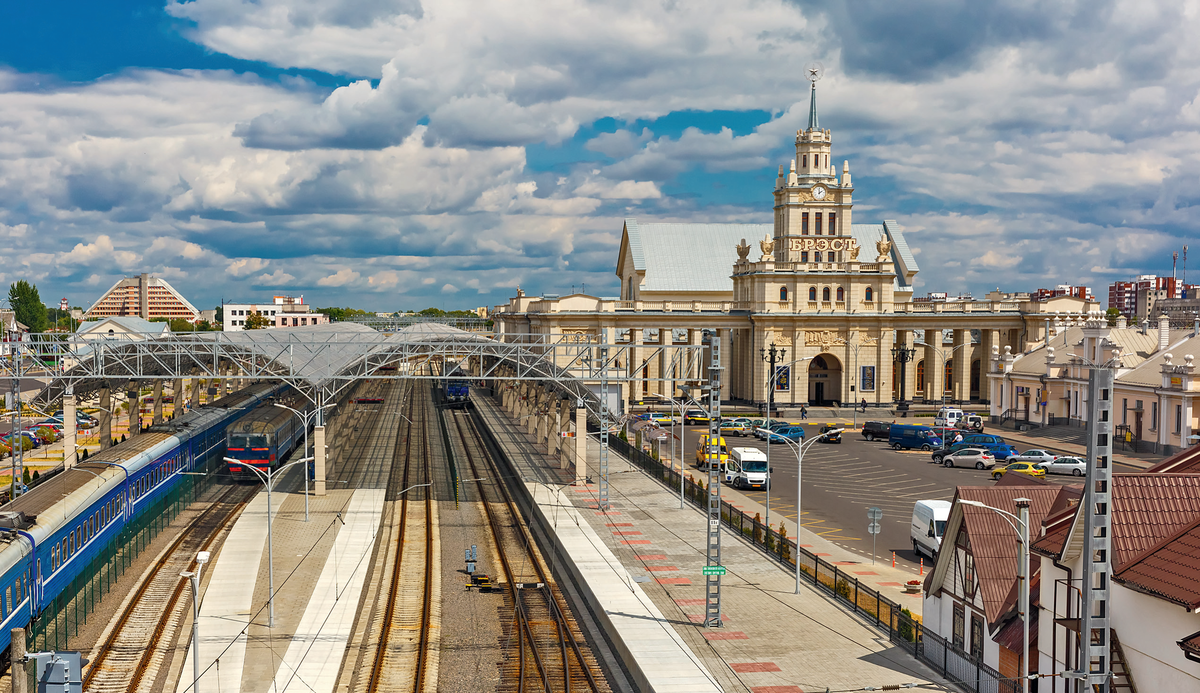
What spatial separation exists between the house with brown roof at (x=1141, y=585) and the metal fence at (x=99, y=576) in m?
19.7

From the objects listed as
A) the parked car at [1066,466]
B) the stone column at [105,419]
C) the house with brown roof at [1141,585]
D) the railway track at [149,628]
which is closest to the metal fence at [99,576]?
the railway track at [149,628]

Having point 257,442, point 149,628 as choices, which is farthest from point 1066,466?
point 149,628

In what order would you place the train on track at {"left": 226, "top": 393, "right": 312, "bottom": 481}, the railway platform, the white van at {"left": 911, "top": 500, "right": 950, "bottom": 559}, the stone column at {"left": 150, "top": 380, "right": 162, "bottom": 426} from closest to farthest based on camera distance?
the railway platform < the white van at {"left": 911, "top": 500, "right": 950, "bottom": 559} < the train on track at {"left": 226, "top": 393, "right": 312, "bottom": 481} < the stone column at {"left": 150, "top": 380, "right": 162, "bottom": 426}

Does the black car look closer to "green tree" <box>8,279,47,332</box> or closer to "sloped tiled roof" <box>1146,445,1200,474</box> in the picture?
"sloped tiled roof" <box>1146,445,1200,474</box>

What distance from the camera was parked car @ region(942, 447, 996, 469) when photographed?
193ft

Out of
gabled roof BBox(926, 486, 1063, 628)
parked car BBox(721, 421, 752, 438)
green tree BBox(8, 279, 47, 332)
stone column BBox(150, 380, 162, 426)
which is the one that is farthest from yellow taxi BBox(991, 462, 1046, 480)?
green tree BBox(8, 279, 47, 332)

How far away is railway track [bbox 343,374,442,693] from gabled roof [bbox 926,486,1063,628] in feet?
41.2

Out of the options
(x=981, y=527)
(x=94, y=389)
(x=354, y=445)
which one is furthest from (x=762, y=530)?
(x=94, y=389)

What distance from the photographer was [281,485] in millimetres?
48969

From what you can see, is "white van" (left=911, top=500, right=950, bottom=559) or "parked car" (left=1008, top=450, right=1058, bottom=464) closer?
"white van" (left=911, top=500, right=950, bottom=559)

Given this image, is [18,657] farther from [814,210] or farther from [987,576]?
[814,210]

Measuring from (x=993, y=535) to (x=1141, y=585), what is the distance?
6.61 metres

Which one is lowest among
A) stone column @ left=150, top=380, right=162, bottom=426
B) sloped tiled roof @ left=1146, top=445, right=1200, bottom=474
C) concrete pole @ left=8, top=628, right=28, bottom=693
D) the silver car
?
the silver car

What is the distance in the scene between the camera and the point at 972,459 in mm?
58812
